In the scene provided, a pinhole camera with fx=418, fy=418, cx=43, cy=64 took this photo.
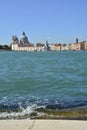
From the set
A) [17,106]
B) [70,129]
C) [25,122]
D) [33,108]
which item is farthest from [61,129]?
[17,106]

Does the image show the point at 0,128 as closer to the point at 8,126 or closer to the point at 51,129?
the point at 8,126

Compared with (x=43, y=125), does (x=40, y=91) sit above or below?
below

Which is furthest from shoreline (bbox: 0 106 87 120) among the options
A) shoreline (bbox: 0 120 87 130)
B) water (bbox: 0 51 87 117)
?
shoreline (bbox: 0 120 87 130)

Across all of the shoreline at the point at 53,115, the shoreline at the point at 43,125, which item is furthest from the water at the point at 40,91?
the shoreline at the point at 43,125

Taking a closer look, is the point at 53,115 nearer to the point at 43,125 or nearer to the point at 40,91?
the point at 43,125

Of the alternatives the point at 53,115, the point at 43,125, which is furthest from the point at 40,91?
the point at 43,125

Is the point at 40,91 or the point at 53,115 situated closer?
the point at 53,115

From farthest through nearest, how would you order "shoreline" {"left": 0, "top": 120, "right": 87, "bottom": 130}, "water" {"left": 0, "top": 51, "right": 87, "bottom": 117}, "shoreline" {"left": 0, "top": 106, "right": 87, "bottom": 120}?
"water" {"left": 0, "top": 51, "right": 87, "bottom": 117}, "shoreline" {"left": 0, "top": 106, "right": 87, "bottom": 120}, "shoreline" {"left": 0, "top": 120, "right": 87, "bottom": 130}

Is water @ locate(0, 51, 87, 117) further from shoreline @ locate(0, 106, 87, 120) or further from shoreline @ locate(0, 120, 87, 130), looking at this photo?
shoreline @ locate(0, 120, 87, 130)

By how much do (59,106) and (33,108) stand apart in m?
1.18

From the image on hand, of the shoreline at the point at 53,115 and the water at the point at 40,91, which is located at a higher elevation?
the shoreline at the point at 53,115

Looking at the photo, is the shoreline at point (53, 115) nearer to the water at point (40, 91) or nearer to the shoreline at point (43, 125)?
the water at point (40, 91)

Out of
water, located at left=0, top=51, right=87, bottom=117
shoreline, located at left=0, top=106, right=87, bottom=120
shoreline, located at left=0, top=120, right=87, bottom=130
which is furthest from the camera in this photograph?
water, located at left=0, top=51, right=87, bottom=117

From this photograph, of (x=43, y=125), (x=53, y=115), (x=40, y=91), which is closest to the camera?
(x=43, y=125)
